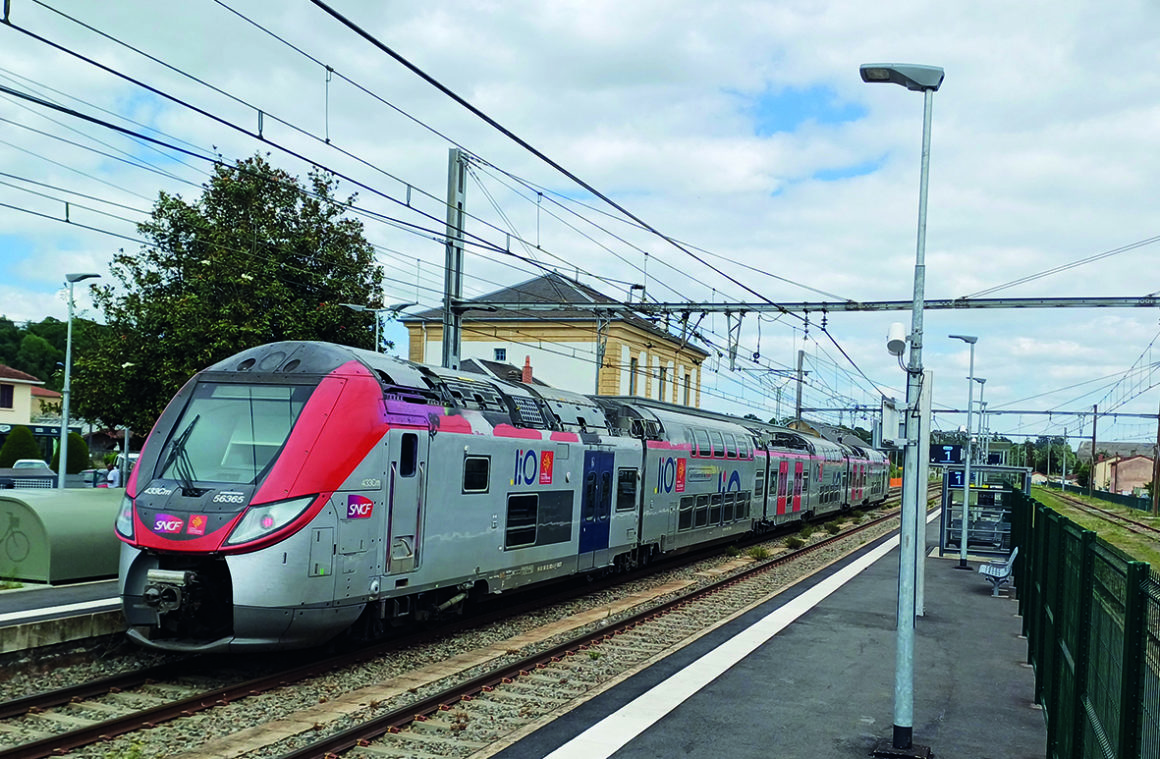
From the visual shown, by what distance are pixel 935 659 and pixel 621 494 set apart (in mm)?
7035

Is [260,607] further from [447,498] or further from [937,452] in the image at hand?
[937,452]

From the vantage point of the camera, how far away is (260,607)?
32.8ft

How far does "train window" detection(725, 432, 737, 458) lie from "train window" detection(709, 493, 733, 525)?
1216 millimetres

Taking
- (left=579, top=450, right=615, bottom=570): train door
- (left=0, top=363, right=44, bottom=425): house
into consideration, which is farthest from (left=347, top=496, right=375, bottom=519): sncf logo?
(left=0, top=363, right=44, bottom=425): house

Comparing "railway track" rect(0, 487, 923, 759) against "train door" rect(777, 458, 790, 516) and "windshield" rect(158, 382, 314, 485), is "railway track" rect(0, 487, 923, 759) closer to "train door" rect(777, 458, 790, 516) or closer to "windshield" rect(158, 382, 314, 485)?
"windshield" rect(158, 382, 314, 485)

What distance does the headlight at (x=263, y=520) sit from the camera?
→ 10.1 metres

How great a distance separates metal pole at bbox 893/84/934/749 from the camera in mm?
8789

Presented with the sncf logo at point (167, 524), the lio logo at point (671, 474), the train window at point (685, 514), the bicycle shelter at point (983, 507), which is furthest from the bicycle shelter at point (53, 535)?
Result: the bicycle shelter at point (983, 507)

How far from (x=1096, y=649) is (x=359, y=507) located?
725 centimetres

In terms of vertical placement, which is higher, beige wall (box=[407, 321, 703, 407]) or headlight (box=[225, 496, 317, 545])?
beige wall (box=[407, 321, 703, 407])

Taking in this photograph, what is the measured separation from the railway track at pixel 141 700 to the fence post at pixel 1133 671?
226 inches

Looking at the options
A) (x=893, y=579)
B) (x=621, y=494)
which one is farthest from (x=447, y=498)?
(x=893, y=579)

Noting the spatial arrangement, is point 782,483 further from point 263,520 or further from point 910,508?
point 263,520

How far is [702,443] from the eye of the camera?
920 inches
